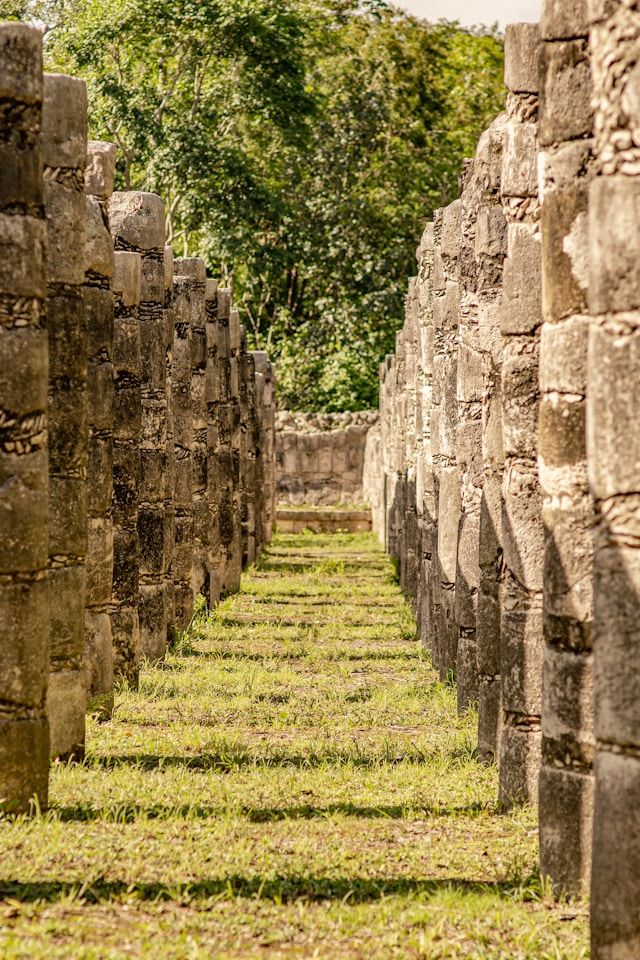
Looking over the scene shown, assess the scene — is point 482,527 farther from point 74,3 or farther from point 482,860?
point 74,3

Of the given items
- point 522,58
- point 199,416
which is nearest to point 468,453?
point 522,58

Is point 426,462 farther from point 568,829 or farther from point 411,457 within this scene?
point 568,829

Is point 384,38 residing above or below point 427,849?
above

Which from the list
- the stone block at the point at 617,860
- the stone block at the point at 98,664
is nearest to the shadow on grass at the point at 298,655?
the stone block at the point at 98,664

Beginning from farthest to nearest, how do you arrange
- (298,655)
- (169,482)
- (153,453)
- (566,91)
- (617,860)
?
(298,655) < (169,482) < (153,453) < (566,91) < (617,860)

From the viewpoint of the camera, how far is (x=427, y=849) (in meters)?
6.46

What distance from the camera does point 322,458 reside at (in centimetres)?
3431

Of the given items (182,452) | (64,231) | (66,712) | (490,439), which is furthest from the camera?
(182,452)

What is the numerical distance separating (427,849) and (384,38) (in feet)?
116

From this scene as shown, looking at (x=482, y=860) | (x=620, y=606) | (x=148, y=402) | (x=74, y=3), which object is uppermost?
(x=74, y=3)

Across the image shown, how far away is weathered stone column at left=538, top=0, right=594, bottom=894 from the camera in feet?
18.7

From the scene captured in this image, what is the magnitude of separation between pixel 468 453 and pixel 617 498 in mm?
5095

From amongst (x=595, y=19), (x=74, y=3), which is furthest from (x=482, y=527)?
(x=74, y=3)

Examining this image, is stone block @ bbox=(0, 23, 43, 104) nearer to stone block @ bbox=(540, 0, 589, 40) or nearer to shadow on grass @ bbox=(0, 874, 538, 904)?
stone block @ bbox=(540, 0, 589, 40)
